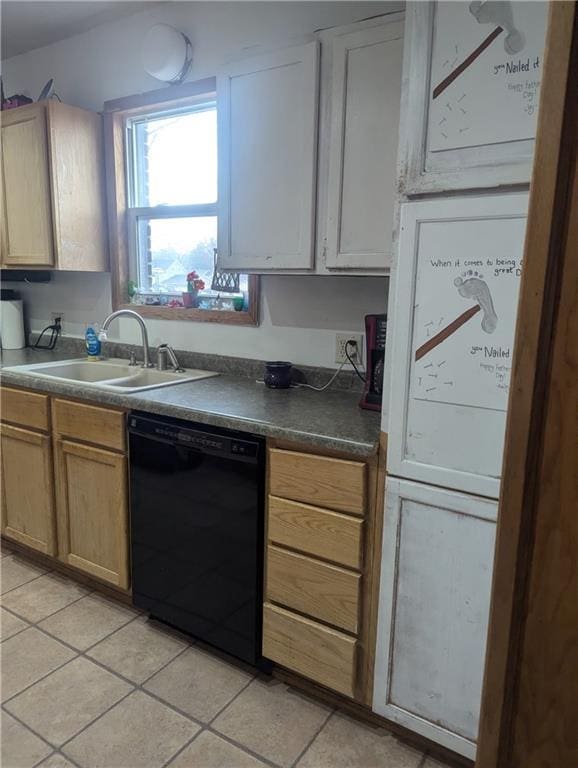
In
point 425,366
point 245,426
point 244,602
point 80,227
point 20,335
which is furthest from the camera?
point 20,335

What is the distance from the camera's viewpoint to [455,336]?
1291 mm

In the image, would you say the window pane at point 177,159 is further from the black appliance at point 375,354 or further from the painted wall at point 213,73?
the black appliance at point 375,354

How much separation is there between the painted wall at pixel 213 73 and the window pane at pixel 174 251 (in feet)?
0.75

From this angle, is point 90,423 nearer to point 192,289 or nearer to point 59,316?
point 192,289

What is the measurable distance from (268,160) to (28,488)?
1781 millimetres

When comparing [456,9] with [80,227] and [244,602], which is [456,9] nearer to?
[244,602]

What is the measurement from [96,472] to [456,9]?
191cm

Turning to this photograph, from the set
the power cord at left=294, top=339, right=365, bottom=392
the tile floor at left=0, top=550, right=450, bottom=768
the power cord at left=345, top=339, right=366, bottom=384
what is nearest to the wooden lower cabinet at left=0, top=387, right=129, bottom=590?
the tile floor at left=0, top=550, right=450, bottom=768

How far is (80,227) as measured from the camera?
2680 millimetres

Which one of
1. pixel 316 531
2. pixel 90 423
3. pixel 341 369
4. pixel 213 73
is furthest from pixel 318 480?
pixel 213 73

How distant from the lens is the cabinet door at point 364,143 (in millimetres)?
1579

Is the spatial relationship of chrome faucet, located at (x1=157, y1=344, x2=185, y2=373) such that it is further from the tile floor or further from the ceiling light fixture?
the ceiling light fixture

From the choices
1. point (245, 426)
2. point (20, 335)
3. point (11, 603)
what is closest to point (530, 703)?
point (245, 426)

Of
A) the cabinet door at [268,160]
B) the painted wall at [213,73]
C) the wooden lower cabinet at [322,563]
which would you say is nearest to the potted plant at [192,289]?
the painted wall at [213,73]
